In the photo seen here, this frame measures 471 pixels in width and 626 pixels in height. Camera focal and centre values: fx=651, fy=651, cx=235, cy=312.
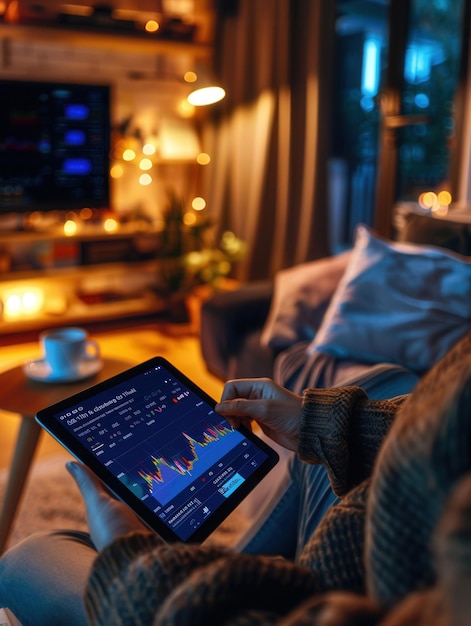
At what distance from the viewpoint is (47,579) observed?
896mm

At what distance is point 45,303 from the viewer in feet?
12.8

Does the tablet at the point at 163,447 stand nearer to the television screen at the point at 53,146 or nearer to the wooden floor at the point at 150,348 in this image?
the wooden floor at the point at 150,348

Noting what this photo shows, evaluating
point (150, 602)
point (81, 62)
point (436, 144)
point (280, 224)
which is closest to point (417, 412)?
point (150, 602)

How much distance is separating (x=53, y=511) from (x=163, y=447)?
1236 mm

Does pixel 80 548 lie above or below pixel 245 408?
below

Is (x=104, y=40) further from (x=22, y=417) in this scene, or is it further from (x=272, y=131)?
(x=22, y=417)

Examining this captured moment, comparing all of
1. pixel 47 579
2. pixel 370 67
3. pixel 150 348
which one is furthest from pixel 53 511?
pixel 370 67

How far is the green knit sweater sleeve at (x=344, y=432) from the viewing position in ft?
2.78

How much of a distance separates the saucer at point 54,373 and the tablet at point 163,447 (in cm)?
77

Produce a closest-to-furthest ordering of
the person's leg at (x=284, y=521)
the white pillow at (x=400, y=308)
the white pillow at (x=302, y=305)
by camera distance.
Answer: the person's leg at (x=284, y=521), the white pillow at (x=400, y=308), the white pillow at (x=302, y=305)

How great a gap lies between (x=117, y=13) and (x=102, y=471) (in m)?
3.81

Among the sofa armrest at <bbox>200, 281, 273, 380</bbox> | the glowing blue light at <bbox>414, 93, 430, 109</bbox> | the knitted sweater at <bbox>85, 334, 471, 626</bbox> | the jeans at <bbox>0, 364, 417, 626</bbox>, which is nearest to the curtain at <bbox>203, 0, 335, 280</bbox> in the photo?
the glowing blue light at <bbox>414, 93, 430, 109</bbox>

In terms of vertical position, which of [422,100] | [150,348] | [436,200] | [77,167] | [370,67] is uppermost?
[370,67]

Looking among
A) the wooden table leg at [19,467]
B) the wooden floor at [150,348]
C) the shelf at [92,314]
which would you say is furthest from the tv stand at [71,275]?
the wooden table leg at [19,467]
